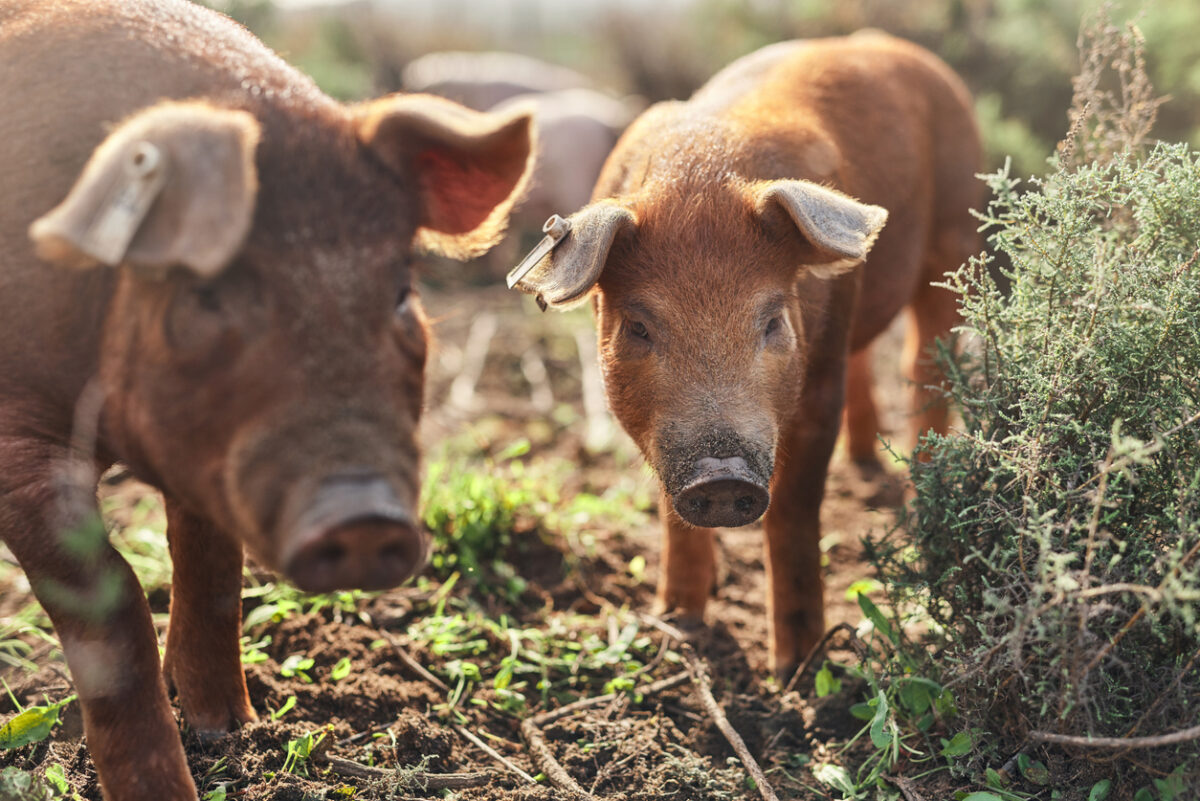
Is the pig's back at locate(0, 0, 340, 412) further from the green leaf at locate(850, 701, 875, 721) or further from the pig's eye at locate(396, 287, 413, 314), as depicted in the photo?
the green leaf at locate(850, 701, 875, 721)

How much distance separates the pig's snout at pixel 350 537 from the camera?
2033 mm

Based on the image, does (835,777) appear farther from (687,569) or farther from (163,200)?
(163,200)

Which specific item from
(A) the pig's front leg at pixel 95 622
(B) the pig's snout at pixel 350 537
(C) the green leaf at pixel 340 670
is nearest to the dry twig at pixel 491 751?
(C) the green leaf at pixel 340 670

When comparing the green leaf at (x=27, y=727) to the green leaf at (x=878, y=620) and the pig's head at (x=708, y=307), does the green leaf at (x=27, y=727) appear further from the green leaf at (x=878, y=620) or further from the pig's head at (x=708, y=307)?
the green leaf at (x=878, y=620)

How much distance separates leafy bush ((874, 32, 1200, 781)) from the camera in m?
2.59

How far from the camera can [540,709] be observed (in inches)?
143

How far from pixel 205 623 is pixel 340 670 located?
59 cm

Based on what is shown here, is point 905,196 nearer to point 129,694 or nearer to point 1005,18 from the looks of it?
point 129,694

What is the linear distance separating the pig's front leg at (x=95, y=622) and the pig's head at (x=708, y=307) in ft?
4.89

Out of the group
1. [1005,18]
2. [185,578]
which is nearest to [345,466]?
[185,578]

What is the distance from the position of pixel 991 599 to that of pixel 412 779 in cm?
→ 174

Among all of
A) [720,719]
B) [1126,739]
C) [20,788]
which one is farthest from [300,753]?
[1126,739]

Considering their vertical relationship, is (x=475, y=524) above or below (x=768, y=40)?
below

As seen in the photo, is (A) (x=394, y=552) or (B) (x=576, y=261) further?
(B) (x=576, y=261)
